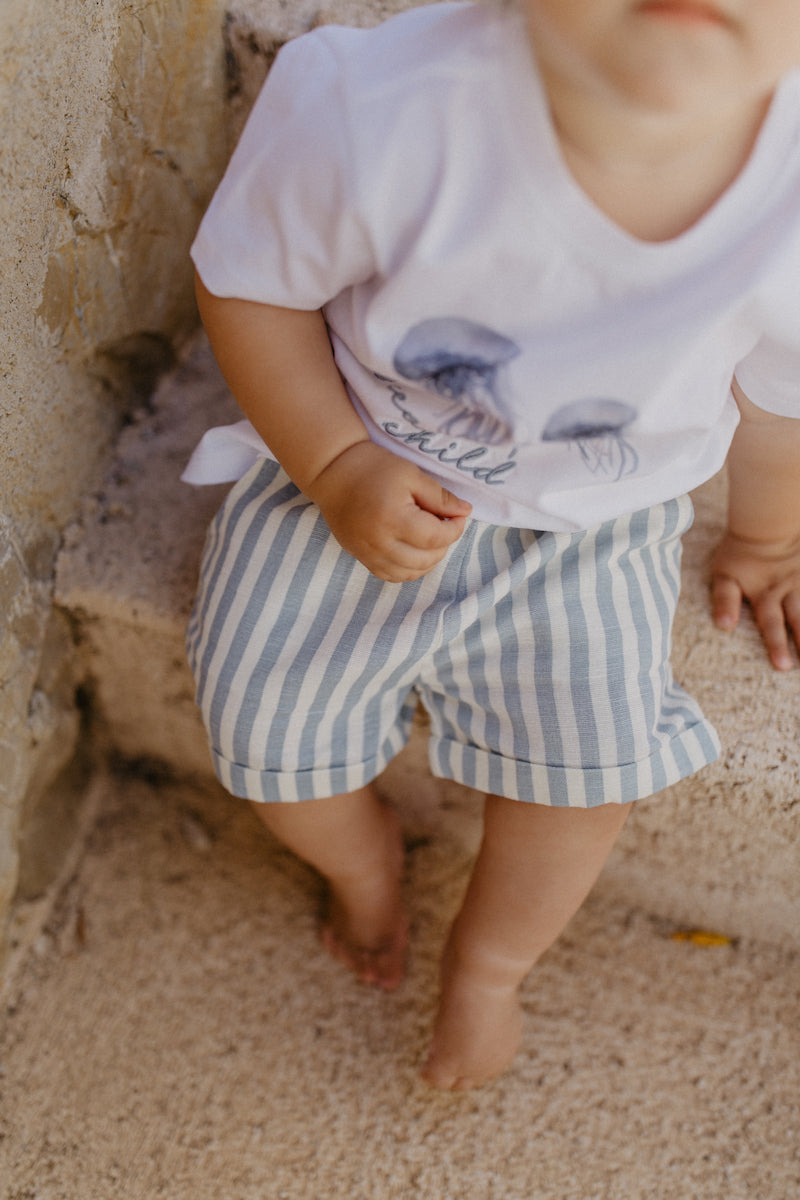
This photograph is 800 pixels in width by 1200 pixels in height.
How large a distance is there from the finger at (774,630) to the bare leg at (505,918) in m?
0.21

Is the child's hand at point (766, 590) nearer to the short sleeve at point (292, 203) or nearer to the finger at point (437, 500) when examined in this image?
the finger at point (437, 500)

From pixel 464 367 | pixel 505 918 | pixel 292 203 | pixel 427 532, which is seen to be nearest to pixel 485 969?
pixel 505 918

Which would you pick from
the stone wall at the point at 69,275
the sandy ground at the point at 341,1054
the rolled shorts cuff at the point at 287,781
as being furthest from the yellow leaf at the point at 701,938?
the stone wall at the point at 69,275

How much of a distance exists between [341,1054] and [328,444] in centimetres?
60

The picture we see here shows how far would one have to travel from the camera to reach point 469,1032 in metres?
0.88

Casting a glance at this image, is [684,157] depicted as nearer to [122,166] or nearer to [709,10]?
[709,10]

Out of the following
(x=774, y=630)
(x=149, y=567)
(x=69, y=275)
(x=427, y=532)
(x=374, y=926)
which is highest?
(x=69, y=275)

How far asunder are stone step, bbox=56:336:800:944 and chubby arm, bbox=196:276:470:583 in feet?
0.90

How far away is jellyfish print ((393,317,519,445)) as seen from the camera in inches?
24.8

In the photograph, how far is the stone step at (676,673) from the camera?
87 cm

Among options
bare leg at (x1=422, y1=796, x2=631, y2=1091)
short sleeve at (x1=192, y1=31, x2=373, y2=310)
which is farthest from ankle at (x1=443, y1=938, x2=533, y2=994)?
short sleeve at (x1=192, y1=31, x2=373, y2=310)

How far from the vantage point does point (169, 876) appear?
3.50 ft

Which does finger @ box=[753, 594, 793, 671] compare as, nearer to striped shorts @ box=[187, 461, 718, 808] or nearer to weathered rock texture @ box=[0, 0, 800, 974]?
weathered rock texture @ box=[0, 0, 800, 974]

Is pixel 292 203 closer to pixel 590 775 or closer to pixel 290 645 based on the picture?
pixel 290 645
